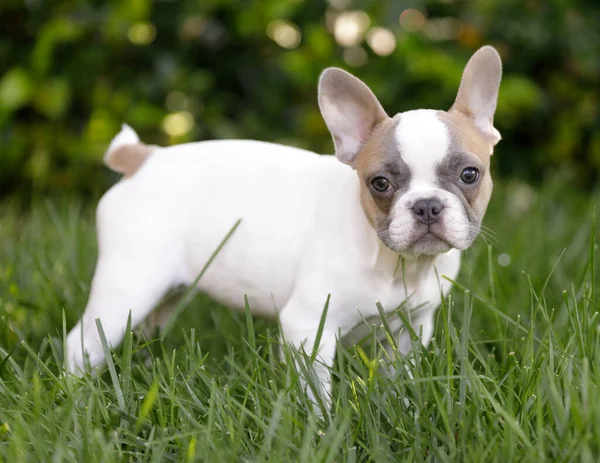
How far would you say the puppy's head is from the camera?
2.13 meters

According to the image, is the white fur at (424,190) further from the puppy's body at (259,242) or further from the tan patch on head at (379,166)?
the puppy's body at (259,242)

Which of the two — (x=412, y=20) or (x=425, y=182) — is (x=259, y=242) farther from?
(x=412, y=20)

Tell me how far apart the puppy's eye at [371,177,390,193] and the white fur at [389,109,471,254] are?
0.20 feet

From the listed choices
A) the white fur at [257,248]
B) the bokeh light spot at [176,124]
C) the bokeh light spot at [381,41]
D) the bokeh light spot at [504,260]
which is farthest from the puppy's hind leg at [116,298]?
the bokeh light spot at [381,41]

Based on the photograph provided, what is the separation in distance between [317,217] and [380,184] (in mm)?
272

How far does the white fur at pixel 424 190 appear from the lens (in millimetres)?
2121

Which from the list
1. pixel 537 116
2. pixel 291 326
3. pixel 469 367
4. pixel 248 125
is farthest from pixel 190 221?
pixel 537 116

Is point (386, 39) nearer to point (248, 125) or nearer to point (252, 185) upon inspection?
point (248, 125)

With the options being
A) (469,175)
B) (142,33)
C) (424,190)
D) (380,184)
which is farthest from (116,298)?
(142,33)

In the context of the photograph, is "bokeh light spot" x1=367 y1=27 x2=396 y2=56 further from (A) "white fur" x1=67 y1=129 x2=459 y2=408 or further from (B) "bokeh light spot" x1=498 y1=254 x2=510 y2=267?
(A) "white fur" x1=67 y1=129 x2=459 y2=408

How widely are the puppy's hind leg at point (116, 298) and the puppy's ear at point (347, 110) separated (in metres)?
0.64

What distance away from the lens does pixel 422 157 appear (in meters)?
2.14

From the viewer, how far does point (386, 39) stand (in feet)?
Answer: 15.3

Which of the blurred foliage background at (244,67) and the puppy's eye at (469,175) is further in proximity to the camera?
the blurred foliage background at (244,67)
